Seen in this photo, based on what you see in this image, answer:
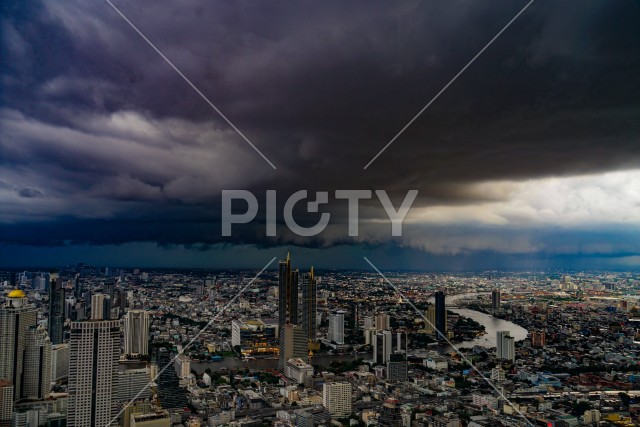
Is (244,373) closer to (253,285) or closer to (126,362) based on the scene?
(126,362)

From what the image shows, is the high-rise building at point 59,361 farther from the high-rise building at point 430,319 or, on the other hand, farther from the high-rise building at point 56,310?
the high-rise building at point 430,319

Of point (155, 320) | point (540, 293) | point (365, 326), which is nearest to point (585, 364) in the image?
point (540, 293)

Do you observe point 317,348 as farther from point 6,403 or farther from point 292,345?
point 6,403

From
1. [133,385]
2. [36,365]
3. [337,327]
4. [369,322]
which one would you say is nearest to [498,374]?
[369,322]

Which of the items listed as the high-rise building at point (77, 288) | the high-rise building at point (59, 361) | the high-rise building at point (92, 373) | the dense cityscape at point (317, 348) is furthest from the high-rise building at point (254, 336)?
the high-rise building at point (92, 373)

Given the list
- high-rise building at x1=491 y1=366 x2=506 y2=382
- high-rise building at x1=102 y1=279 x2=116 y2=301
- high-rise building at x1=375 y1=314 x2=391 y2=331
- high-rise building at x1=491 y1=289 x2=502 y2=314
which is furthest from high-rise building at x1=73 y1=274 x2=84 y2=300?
high-rise building at x1=491 y1=289 x2=502 y2=314

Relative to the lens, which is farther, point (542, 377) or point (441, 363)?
point (441, 363)
